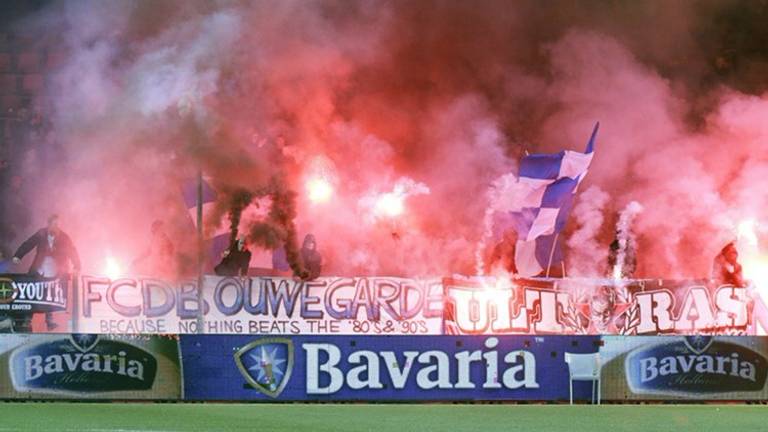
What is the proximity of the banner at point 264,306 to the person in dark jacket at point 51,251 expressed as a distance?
2.93 m

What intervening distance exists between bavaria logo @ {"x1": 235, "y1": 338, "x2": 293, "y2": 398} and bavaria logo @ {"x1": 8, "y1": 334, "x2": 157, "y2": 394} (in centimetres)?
170

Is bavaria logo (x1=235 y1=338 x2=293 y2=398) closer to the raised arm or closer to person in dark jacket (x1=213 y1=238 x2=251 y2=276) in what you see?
person in dark jacket (x1=213 y1=238 x2=251 y2=276)

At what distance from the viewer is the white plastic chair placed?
82.5 feet

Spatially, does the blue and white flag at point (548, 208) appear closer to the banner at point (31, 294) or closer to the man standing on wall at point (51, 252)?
the man standing on wall at point (51, 252)

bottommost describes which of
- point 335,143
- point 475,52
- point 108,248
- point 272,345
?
point 272,345

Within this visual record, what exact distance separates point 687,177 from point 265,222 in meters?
10.2

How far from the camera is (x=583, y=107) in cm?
3900

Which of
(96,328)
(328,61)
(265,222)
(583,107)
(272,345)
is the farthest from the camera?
(583,107)

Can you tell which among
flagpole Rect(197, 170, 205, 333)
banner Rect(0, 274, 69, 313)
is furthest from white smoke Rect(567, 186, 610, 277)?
banner Rect(0, 274, 69, 313)

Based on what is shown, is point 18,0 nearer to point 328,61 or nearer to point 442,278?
point 328,61

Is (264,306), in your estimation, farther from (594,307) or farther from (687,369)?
(687,369)

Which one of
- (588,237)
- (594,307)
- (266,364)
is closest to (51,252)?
(266,364)

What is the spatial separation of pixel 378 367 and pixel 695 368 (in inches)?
203

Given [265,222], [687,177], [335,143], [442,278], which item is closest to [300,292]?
[442,278]
